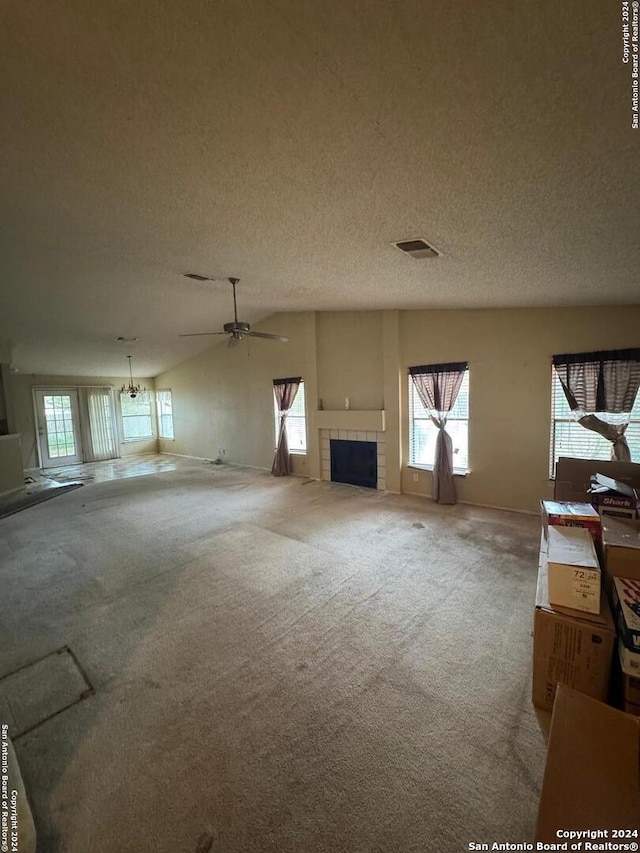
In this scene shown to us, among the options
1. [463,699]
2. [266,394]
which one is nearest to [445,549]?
[463,699]

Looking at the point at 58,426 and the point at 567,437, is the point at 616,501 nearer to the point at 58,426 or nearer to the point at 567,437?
the point at 567,437

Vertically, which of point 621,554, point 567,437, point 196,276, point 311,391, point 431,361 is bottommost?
point 621,554

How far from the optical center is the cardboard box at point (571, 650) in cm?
163

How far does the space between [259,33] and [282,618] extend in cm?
298

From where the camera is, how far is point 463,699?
73.9 inches

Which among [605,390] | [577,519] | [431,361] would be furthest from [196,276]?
[605,390]

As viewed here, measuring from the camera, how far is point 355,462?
6270mm

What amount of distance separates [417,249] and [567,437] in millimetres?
→ 3221

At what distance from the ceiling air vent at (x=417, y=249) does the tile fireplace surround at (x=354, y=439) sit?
11.4 feet

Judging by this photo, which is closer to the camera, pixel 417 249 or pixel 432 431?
pixel 417 249

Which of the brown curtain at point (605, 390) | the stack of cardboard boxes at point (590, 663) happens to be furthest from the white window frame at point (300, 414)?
the stack of cardboard boxes at point (590, 663)

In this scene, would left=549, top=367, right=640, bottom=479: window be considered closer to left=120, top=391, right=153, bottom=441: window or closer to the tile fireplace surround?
the tile fireplace surround

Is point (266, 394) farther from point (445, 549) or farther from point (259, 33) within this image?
point (259, 33)

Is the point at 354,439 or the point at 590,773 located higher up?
the point at 354,439
